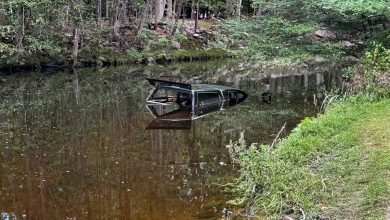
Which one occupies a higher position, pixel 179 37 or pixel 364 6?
pixel 364 6

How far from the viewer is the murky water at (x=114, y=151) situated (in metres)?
7.52

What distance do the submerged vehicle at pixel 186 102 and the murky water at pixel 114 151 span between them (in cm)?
49

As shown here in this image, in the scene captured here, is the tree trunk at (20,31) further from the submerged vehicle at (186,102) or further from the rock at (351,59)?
the rock at (351,59)

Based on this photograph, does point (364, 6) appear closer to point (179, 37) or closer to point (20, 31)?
point (20, 31)

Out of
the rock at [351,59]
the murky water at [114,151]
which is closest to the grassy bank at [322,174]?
the murky water at [114,151]

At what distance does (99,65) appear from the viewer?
31.9 metres

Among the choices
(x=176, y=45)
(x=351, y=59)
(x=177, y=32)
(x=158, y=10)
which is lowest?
(x=176, y=45)

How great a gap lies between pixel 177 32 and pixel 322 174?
33243 millimetres

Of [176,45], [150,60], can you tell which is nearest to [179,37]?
[176,45]

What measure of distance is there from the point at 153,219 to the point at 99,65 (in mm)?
26023

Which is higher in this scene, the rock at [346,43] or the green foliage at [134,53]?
the rock at [346,43]

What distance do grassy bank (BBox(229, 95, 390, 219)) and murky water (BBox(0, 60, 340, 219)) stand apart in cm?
73

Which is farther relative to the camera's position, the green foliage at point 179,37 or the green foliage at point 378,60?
the green foliage at point 179,37

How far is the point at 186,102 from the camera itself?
17500 millimetres
